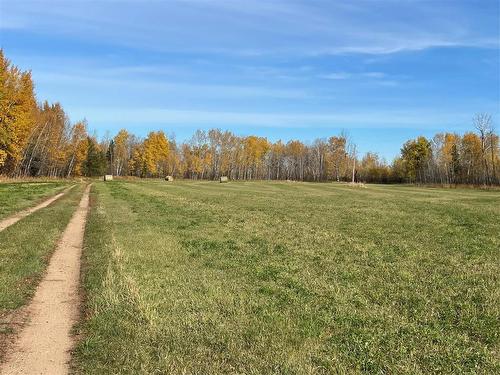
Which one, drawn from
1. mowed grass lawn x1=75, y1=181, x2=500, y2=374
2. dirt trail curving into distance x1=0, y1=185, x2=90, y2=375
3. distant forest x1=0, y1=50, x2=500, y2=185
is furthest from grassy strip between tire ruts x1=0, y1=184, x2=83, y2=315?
distant forest x1=0, y1=50, x2=500, y2=185

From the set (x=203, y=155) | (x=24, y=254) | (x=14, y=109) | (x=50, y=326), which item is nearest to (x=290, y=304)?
(x=50, y=326)

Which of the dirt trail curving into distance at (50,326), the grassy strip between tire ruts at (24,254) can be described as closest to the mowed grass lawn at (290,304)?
the dirt trail curving into distance at (50,326)

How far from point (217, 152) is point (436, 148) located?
254ft

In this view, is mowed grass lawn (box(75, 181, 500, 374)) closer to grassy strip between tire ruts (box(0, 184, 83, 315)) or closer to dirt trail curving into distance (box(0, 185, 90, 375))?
dirt trail curving into distance (box(0, 185, 90, 375))

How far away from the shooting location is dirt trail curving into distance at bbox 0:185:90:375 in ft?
20.1

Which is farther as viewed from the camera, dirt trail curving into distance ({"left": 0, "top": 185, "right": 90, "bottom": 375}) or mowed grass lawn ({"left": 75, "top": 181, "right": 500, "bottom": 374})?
mowed grass lawn ({"left": 75, "top": 181, "right": 500, "bottom": 374})

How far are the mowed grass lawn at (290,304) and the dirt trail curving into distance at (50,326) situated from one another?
0.32 meters

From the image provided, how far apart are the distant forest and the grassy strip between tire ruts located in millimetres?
43708

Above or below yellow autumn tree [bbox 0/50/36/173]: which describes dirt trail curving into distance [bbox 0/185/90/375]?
below

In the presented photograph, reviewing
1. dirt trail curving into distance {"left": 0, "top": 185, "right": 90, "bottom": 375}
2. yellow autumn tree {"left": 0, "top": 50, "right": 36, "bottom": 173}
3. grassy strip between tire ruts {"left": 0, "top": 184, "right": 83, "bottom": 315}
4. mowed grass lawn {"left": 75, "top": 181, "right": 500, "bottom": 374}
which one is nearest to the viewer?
dirt trail curving into distance {"left": 0, "top": 185, "right": 90, "bottom": 375}

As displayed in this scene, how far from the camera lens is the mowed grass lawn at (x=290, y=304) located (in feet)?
20.5

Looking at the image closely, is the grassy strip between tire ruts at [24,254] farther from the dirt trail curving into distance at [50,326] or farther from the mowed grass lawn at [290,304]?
the mowed grass lawn at [290,304]

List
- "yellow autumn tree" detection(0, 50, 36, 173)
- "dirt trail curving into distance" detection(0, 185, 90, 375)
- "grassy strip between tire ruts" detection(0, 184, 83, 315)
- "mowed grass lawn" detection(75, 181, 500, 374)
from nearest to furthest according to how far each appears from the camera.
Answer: "dirt trail curving into distance" detection(0, 185, 90, 375)
"mowed grass lawn" detection(75, 181, 500, 374)
"grassy strip between tire ruts" detection(0, 184, 83, 315)
"yellow autumn tree" detection(0, 50, 36, 173)

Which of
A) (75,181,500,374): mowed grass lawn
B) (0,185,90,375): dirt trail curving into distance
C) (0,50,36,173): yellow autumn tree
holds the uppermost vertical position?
(0,50,36,173): yellow autumn tree
